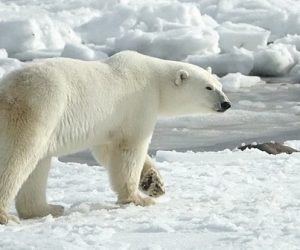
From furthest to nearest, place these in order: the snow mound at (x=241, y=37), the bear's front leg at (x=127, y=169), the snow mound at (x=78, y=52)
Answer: the snow mound at (x=241, y=37) < the snow mound at (x=78, y=52) < the bear's front leg at (x=127, y=169)

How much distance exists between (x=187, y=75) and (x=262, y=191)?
3.00ft

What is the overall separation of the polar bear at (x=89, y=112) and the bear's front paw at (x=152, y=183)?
223mm

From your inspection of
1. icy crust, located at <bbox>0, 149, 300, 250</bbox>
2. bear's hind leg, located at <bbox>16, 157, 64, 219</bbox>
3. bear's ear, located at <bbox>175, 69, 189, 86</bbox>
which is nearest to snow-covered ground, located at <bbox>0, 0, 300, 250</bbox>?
icy crust, located at <bbox>0, 149, 300, 250</bbox>

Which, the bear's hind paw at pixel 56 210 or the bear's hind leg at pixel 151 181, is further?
the bear's hind leg at pixel 151 181

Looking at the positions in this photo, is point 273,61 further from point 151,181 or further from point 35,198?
point 35,198

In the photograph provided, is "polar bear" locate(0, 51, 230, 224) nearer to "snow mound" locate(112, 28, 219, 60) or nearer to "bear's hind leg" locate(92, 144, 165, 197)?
"bear's hind leg" locate(92, 144, 165, 197)

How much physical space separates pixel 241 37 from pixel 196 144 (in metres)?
10.2

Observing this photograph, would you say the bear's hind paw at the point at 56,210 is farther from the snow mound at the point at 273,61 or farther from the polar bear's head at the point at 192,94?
the snow mound at the point at 273,61

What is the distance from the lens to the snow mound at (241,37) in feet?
61.1

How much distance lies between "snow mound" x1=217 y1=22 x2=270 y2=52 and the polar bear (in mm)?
14118

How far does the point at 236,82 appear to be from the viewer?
14852 mm

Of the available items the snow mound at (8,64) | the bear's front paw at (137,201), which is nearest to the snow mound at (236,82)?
the snow mound at (8,64)

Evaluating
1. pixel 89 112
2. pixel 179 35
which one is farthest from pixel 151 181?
pixel 179 35

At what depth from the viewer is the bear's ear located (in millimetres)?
4645
